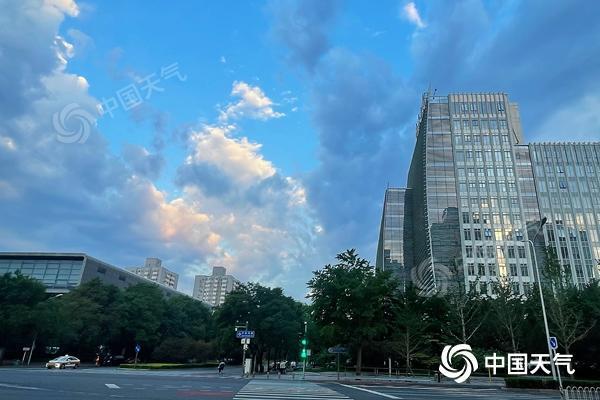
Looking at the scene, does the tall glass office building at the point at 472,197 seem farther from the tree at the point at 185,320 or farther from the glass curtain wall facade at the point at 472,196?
the tree at the point at 185,320

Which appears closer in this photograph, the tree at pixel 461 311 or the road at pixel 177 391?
the road at pixel 177 391

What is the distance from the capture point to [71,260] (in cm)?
8975

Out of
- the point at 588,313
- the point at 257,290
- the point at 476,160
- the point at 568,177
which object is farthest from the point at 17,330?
the point at 568,177

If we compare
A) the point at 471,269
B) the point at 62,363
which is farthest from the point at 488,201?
the point at 62,363

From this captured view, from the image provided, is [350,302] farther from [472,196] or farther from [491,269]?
[472,196]

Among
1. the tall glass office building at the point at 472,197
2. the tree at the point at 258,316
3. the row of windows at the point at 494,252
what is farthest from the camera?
Result: the row of windows at the point at 494,252

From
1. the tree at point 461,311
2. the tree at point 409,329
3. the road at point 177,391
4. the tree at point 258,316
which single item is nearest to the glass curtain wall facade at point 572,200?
the tree at point 461,311

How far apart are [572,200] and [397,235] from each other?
42274 millimetres

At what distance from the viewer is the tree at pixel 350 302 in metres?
40.1

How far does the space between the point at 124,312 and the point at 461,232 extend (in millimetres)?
69916

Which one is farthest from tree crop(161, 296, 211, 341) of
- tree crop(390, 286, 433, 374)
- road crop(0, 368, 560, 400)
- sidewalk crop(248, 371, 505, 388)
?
road crop(0, 368, 560, 400)

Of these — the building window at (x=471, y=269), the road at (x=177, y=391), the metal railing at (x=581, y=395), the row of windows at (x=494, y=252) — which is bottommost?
the road at (x=177, y=391)

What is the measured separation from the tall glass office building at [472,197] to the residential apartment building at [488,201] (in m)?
0.23

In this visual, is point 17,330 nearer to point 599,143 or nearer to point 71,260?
point 71,260
